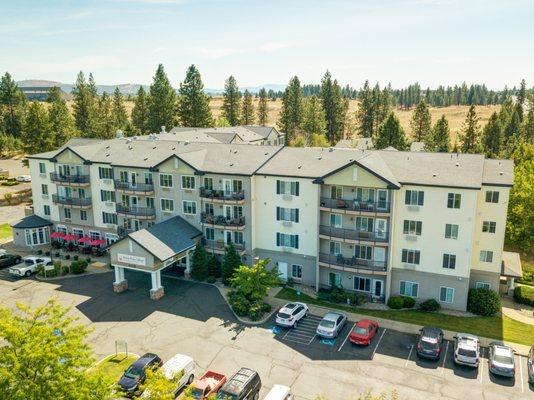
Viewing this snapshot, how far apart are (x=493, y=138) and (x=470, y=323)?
67.9 metres

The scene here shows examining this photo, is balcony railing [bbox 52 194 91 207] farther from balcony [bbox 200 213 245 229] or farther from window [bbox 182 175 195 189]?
balcony [bbox 200 213 245 229]

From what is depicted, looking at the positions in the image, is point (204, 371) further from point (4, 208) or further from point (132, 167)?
point (4, 208)

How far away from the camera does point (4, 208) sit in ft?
266

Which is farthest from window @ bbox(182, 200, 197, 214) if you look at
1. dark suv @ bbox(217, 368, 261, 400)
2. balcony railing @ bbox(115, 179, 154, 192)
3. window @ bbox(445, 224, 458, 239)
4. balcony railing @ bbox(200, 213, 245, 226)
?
window @ bbox(445, 224, 458, 239)

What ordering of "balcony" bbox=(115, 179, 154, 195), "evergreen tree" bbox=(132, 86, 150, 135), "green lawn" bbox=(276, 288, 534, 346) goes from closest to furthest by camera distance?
"green lawn" bbox=(276, 288, 534, 346), "balcony" bbox=(115, 179, 154, 195), "evergreen tree" bbox=(132, 86, 150, 135)

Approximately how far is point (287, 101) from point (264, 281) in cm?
8734

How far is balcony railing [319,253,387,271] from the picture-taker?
44344mm

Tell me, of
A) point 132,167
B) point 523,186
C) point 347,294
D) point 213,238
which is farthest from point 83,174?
point 523,186

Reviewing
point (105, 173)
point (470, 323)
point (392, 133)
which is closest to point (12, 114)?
point (105, 173)

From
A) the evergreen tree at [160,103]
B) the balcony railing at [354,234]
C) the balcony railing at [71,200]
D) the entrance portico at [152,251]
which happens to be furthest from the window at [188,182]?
the evergreen tree at [160,103]

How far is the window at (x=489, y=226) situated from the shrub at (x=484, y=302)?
5.59 meters

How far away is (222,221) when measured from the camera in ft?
163

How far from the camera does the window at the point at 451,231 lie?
4172 cm

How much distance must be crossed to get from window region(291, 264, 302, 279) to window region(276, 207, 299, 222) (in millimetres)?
5110
